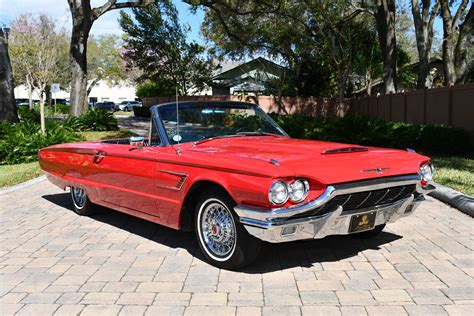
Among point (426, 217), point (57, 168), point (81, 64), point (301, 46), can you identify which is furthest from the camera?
point (301, 46)

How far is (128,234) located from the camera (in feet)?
19.1

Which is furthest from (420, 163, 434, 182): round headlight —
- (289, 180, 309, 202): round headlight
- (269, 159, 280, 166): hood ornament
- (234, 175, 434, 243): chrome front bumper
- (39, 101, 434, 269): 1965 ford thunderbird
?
(269, 159, 280, 166): hood ornament

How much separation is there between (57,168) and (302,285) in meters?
4.33

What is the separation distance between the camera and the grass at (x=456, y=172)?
7.81 metres

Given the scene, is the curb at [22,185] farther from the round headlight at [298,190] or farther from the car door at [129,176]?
the round headlight at [298,190]

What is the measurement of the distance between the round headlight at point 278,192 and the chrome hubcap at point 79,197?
3718mm

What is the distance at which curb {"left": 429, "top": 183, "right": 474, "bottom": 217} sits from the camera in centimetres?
651

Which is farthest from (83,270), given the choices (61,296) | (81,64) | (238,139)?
(81,64)

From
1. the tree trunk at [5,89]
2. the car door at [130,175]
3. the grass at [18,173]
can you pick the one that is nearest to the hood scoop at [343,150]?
the car door at [130,175]

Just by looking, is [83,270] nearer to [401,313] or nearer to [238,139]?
[238,139]

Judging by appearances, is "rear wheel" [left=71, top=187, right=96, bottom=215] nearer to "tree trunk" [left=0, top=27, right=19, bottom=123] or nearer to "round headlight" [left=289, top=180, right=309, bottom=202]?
"round headlight" [left=289, top=180, right=309, bottom=202]

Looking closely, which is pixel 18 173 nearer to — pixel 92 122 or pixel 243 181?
pixel 243 181

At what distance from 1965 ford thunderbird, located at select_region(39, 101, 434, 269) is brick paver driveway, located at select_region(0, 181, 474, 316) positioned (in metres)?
0.36

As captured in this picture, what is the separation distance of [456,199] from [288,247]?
321 cm
